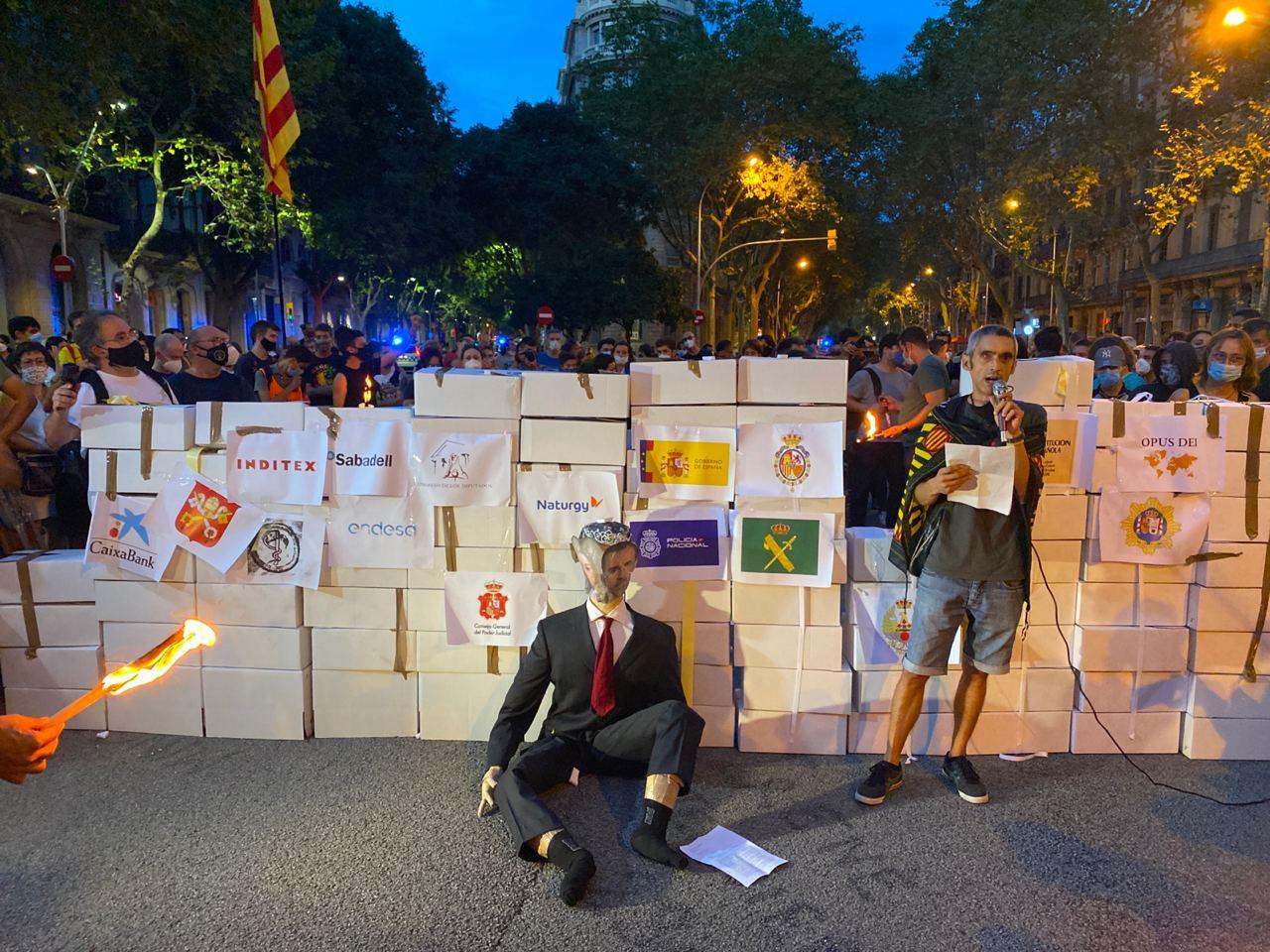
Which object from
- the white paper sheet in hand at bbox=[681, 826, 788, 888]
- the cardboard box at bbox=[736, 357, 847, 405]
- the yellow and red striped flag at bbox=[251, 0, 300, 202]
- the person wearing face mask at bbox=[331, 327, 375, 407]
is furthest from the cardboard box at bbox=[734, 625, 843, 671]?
the yellow and red striped flag at bbox=[251, 0, 300, 202]

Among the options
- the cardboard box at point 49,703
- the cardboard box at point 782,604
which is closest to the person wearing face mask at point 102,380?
the cardboard box at point 49,703

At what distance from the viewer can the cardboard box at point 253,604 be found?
14.3ft

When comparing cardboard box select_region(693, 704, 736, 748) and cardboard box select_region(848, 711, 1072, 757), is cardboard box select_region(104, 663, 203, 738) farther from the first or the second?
cardboard box select_region(848, 711, 1072, 757)

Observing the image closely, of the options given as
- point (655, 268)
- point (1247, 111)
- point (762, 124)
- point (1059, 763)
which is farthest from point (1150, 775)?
point (655, 268)

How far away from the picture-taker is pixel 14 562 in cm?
443

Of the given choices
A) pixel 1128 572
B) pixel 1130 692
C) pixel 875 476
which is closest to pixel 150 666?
pixel 1128 572

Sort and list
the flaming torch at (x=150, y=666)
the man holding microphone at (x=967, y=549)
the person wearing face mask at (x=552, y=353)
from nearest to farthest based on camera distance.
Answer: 1. the flaming torch at (x=150, y=666)
2. the man holding microphone at (x=967, y=549)
3. the person wearing face mask at (x=552, y=353)

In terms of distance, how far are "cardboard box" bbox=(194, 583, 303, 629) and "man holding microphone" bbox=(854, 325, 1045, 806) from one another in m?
2.81

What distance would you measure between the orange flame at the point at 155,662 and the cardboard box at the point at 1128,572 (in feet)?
13.2

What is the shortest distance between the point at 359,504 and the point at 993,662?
10.5ft

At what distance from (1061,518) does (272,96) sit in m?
8.80

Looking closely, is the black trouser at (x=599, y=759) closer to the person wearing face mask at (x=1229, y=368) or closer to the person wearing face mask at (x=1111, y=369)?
the person wearing face mask at (x=1229, y=368)

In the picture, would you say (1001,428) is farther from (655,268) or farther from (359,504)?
(655,268)

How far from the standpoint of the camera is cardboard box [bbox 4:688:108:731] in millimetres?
4480
